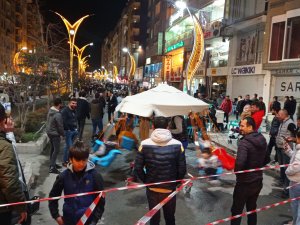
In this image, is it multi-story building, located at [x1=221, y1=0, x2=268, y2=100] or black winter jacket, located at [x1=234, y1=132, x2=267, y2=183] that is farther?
multi-story building, located at [x1=221, y1=0, x2=268, y2=100]

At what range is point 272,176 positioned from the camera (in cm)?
877

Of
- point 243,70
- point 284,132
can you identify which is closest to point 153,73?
point 243,70

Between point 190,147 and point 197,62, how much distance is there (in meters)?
4.87

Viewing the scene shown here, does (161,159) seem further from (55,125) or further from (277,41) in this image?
(277,41)

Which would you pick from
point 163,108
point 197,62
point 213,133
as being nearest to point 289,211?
point 163,108

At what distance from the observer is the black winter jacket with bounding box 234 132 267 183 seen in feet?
15.4

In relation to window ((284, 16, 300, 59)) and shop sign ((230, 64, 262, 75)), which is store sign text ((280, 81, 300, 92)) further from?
shop sign ((230, 64, 262, 75))

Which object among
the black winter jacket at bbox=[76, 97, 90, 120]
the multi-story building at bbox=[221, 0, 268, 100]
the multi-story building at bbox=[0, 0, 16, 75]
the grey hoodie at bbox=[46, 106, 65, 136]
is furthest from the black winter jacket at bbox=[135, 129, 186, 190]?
the multi-story building at bbox=[0, 0, 16, 75]

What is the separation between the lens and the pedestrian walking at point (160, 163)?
423cm

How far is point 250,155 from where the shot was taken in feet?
15.5

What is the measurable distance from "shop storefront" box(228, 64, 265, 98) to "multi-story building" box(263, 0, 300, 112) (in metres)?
1.22

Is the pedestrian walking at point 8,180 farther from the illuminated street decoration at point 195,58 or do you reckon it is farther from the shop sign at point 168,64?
the shop sign at point 168,64

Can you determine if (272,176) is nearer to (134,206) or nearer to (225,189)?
(225,189)

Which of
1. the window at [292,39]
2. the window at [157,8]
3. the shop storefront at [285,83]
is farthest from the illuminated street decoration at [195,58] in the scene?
the window at [157,8]
